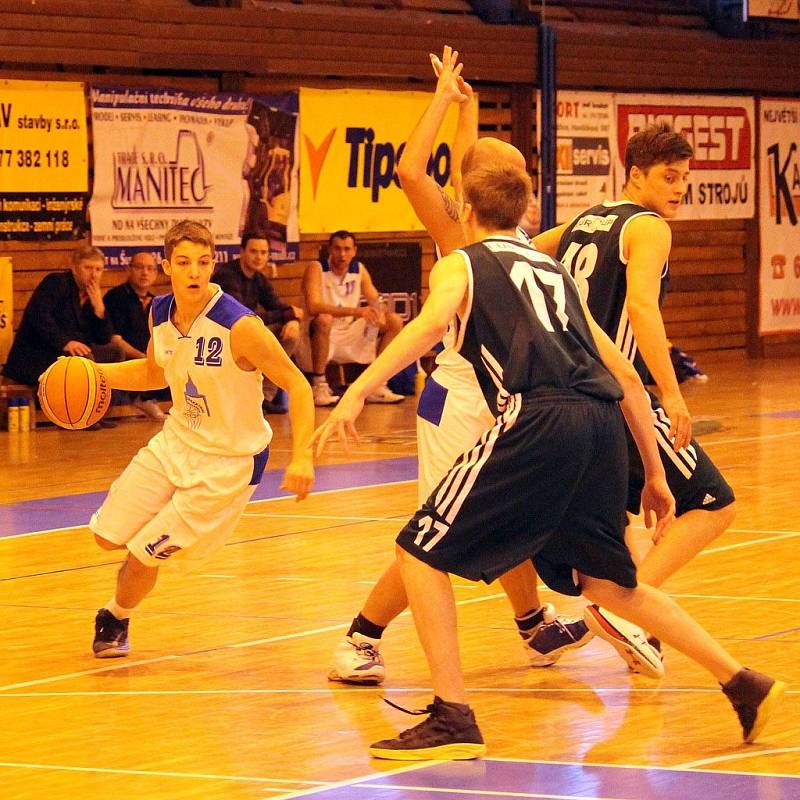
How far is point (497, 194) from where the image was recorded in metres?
4.95

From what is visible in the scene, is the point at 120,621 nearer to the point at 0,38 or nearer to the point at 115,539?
the point at 115,539

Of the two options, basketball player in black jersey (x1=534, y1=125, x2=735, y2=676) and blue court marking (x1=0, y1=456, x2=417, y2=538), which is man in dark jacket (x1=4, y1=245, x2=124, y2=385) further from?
basketball player in black jersey (x1=534, y1=125, x2=735, y2=676)

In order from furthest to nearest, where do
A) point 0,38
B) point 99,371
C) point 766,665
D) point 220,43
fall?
point 220,43 < point 0,38 < point 99,371 < point 766,665

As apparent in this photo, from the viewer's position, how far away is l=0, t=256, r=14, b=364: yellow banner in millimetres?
14062

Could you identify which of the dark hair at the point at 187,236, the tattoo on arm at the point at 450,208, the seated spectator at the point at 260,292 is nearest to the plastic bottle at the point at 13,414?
the seated spectator at the point at 260,292

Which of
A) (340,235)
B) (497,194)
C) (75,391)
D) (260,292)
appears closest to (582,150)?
(340,235)

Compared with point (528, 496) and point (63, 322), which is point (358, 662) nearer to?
point (528, 496)

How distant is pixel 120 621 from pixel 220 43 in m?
10.1

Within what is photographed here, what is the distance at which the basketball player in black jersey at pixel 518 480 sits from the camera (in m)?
4.77

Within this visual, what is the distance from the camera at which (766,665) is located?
19.4 feet

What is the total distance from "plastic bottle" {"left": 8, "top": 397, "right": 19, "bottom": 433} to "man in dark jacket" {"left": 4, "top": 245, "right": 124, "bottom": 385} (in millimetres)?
170

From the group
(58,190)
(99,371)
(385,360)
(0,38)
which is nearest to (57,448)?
(58,190)

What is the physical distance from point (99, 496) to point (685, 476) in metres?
5.22

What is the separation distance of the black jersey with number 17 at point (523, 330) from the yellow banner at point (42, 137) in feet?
31.9
